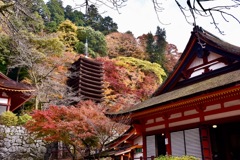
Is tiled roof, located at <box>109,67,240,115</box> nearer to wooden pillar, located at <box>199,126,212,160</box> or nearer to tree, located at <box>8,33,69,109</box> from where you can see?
wooden pillar, located at <box>199,126,212,160</box>

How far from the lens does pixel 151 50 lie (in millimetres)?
37688

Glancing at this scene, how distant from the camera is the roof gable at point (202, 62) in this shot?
31.1 ft

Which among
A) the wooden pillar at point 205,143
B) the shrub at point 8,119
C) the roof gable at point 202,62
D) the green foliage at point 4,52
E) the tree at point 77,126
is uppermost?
the green foliage at point 4,52

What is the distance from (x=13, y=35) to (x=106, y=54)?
30.8 m

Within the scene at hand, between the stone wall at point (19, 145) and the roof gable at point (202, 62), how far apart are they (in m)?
8.67

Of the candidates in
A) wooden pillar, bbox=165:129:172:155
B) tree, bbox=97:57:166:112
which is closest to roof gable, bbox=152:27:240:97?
wooden pillar, bbox=165:129:172:155

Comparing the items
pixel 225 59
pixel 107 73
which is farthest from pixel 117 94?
pixel 225 59

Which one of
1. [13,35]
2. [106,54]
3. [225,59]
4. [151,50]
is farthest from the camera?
[151,50]

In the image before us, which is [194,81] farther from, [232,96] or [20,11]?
[20,11]

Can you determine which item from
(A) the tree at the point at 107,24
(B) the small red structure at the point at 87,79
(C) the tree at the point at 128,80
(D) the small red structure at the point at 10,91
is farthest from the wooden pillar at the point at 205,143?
(C) the tree at the point at 128,80

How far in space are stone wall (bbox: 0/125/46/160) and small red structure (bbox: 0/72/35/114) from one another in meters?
2.30

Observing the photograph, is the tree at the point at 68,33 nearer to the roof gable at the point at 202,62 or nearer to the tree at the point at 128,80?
the tree at the point at 128,80

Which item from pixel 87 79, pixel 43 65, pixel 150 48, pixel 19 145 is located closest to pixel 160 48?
pixel 150 48

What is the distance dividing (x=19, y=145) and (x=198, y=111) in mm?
11382
